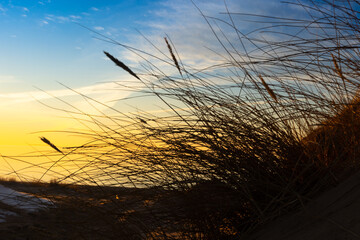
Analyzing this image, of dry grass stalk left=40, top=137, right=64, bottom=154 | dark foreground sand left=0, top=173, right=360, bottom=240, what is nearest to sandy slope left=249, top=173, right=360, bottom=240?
dark foreground sand left=0, top=173, right=360, bottom=240

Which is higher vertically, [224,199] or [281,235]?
[224,199]

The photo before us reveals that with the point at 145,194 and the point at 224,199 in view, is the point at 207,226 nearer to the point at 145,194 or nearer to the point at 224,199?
the point at 224,199

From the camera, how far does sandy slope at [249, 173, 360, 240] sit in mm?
796

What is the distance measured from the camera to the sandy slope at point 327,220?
2.61 ft

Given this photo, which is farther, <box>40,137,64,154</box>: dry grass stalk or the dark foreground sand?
<box>40,137,64,154</box>: dry grass stalk

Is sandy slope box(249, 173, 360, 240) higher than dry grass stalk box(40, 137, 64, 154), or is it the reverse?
dry grass stalk box(40, 137, 64, 154)

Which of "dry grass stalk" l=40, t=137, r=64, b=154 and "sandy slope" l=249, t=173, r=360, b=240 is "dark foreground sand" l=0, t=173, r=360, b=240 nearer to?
"sandy slope" l=249, t=173, r=360, b=240

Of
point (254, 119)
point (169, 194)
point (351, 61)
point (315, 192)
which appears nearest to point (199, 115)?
point (254, 119)

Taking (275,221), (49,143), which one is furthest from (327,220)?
(49,143)

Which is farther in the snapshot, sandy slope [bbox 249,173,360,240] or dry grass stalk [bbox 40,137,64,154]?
dry grass stalk [bbox 40,137,64,154]

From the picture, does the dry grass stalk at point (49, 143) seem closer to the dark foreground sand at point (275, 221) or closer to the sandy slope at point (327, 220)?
the dark foreground sand at point (275, 221)

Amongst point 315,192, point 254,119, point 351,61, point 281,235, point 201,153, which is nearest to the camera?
point 281,235

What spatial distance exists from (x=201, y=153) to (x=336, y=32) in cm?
102

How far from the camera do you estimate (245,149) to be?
1.30 meters
